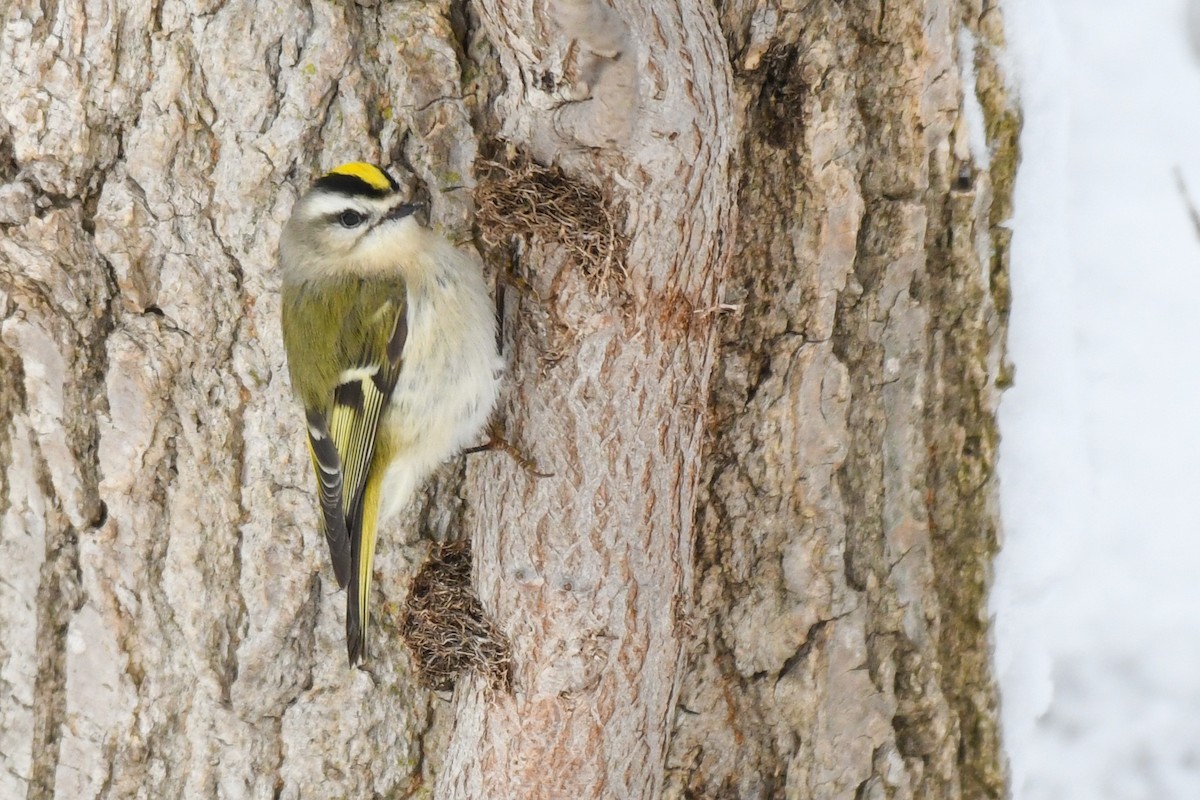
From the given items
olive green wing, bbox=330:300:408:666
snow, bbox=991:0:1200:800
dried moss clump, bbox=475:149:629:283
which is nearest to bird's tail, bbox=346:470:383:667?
olive green wing, bbox=330:300:408:666

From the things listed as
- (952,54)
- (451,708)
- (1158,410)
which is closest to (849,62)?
(952,54)

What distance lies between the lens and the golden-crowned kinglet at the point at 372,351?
1.98 meters

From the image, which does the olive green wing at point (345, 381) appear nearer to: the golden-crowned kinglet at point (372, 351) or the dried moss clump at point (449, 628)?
the golden-crowned kinglet at point (372, 351)

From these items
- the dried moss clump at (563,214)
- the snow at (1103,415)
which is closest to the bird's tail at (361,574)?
the dried moss clump at (563,214)

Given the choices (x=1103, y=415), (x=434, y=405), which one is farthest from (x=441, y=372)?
(x=1103, y=415)

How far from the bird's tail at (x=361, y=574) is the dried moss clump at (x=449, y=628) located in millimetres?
90

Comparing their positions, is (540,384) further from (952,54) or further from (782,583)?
(952,54)

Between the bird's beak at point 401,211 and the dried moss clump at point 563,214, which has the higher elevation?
the bird's beak at point 401,211

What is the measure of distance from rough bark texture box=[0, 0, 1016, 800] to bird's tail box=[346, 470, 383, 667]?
9 centimetres

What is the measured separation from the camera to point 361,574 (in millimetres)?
2018

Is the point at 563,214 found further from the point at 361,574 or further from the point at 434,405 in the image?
the point at 361,574

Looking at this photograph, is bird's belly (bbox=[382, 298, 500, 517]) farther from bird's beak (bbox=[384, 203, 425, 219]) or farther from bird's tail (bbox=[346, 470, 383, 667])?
bird's beak (bbox=[384, 203, 425, 219])

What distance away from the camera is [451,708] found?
2133mm

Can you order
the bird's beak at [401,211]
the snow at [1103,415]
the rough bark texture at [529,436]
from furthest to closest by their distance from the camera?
the snow at [1103,415] → the bird's beak at [401,211] → the rough bark texture at [529,436]
